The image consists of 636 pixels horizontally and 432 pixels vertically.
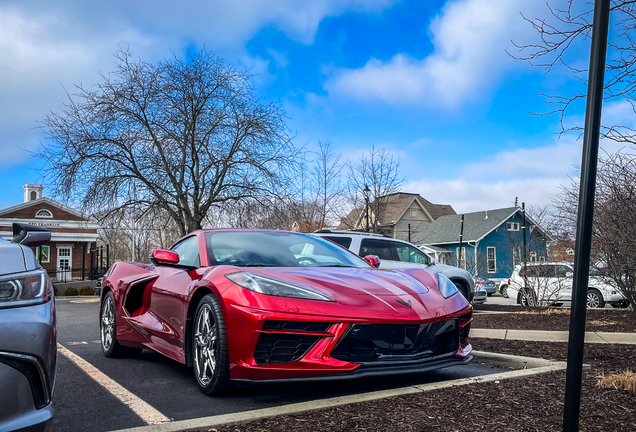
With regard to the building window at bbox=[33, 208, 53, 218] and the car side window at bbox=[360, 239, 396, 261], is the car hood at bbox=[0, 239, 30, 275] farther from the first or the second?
the building window at bbox=[33, 208, 53, 218]

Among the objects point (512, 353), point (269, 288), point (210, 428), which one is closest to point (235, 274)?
point (269, 288)

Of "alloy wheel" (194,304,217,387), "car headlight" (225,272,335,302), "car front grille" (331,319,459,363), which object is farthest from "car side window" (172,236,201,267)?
"car front grille" (331,319,459,363)

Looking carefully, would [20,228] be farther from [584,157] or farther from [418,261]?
[418,261]

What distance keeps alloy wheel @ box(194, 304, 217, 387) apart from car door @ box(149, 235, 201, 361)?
23 cm

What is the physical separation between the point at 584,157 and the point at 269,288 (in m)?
2.09

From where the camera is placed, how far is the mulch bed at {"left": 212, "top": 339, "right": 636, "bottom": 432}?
2.95 metres

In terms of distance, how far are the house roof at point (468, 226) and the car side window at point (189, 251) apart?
131 ft

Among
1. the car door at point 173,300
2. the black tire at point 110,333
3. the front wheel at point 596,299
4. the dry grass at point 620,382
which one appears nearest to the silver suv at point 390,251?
the black tire at point 110,333

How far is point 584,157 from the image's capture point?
2.46 metres

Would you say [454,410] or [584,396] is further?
[584,396]

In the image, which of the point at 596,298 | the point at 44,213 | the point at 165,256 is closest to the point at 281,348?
the point at 165,256

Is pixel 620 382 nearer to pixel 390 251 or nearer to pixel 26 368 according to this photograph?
pixel 26 368

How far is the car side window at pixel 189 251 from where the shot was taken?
15.8 ft

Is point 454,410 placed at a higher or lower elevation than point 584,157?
lower
